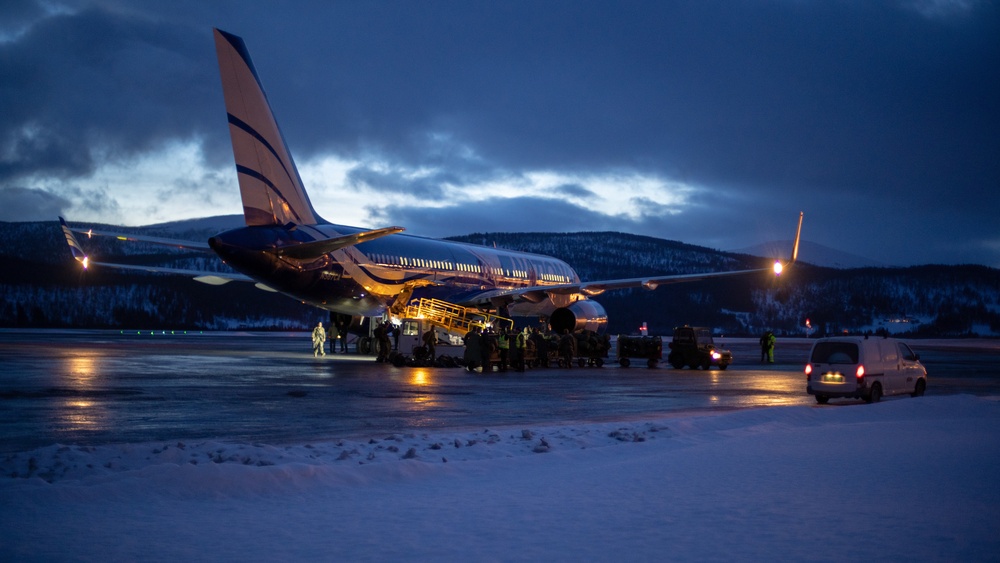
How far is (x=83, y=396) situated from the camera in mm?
15766

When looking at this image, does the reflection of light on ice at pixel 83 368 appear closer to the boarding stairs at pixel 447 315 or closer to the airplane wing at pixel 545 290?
the boarding stairs at pixel 447 315

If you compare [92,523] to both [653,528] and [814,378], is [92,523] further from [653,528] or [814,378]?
[814,378]

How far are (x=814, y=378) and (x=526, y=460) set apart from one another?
381 inches

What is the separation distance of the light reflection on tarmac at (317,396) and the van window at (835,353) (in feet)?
2.85

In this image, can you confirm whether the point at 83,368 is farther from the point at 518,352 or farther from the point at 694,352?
the point at 694,352

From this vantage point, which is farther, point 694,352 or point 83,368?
point 694,352

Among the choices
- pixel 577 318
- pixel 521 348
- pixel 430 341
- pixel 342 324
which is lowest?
pixel 521 348

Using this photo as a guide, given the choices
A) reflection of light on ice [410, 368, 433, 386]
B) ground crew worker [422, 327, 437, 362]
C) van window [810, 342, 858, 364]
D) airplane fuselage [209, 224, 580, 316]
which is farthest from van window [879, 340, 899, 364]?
airplane fuselage [209, 224, 580, 316]

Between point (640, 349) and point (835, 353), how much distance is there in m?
15.6

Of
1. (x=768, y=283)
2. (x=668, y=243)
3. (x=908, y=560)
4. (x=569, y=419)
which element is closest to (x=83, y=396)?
(x=569, y=419)

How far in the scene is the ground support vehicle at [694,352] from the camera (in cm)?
3041

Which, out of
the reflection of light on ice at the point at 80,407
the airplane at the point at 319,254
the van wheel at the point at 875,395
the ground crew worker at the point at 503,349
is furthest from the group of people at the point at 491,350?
the van wheel at the point at 875,395

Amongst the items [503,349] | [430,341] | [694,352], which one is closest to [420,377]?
[503,349]

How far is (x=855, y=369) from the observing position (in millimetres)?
16625
